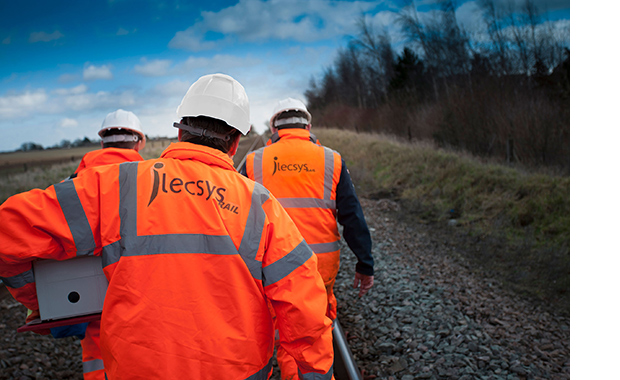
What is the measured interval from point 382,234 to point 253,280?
20.9ft

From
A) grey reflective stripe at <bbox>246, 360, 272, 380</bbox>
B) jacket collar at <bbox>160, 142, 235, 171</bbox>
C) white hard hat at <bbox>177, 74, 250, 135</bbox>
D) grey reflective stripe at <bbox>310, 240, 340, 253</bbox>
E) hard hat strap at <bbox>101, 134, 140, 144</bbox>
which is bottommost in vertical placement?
grey reflective stripe at <bbox>246, 360, 272, 380</bbox>

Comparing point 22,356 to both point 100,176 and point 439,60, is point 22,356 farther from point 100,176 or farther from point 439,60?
point 439,60

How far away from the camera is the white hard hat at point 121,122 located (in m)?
3.52

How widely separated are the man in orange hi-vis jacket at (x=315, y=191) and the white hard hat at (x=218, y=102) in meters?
1.11

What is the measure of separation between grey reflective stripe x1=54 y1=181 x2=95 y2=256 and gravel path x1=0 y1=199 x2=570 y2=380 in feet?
9.60

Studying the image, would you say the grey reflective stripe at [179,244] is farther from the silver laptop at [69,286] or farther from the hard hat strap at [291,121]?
the hard hat strap at [291,121]

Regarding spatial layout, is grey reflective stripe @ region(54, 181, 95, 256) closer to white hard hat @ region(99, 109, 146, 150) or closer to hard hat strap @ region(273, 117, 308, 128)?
hard hat strap @ region(273, 117, 308, 128)

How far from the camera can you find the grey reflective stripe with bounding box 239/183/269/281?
62.6 inches

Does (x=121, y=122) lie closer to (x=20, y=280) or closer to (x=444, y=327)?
(x=20, y=280)

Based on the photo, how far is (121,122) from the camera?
11.7ft

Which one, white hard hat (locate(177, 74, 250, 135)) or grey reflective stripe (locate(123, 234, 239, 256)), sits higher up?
white hard hat (locate(177, 74, 250, 135))

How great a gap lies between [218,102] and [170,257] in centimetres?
77

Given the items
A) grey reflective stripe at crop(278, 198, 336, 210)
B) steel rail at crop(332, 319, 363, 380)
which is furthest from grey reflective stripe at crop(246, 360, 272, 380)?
steel rail at crop(332, 319, 363, 380)

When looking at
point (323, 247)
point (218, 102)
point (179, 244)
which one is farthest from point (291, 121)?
point (179, 244)
